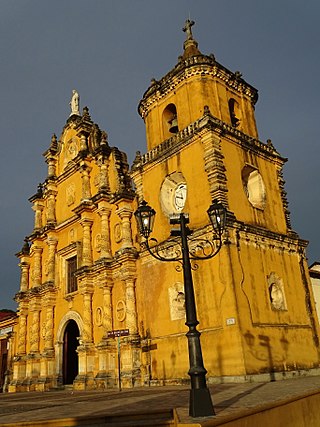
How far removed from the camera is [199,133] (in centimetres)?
1566

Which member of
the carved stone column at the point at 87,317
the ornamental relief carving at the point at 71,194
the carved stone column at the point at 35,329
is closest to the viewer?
the carved stone column at the point at 87,317

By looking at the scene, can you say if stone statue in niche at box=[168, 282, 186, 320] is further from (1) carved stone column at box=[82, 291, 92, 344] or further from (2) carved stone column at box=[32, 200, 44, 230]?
(2) carved stone column at box=[32, 200, 44, 230]

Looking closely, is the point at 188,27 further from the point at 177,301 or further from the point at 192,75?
the point at 177,301

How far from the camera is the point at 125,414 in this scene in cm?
679

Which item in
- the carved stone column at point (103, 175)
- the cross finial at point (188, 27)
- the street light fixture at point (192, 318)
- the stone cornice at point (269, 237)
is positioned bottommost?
the street light fixture at point (192, 318)

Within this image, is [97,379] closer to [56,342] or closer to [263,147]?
[56,342]

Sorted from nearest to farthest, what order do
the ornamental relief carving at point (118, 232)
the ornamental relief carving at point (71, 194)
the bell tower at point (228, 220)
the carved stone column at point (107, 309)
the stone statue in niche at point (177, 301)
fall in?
the bell tower at point (228, 220) → the stone statue in niche at point (177, 301) → the carved stone column at point (107, 309) → the ornamental relief carving at point (118, 232) → the ornamental relief carving at point (71, 194)

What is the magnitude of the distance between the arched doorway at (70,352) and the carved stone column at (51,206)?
231 inches

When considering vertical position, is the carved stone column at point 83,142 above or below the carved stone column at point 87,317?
above

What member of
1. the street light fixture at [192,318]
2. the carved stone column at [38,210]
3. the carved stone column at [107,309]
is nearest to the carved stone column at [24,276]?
the carved stone column at [38,210]

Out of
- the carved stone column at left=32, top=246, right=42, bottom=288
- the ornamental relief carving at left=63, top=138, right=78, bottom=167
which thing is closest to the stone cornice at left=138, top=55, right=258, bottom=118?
the ornamental relief carving at left=63, top=138, right=78, bottom=167

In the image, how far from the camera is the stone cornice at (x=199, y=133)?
1552cm

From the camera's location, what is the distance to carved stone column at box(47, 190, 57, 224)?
23.4 metres

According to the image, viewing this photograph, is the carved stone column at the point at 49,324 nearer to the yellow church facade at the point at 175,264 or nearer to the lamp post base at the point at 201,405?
the yellow church facade at the point at 175,264
